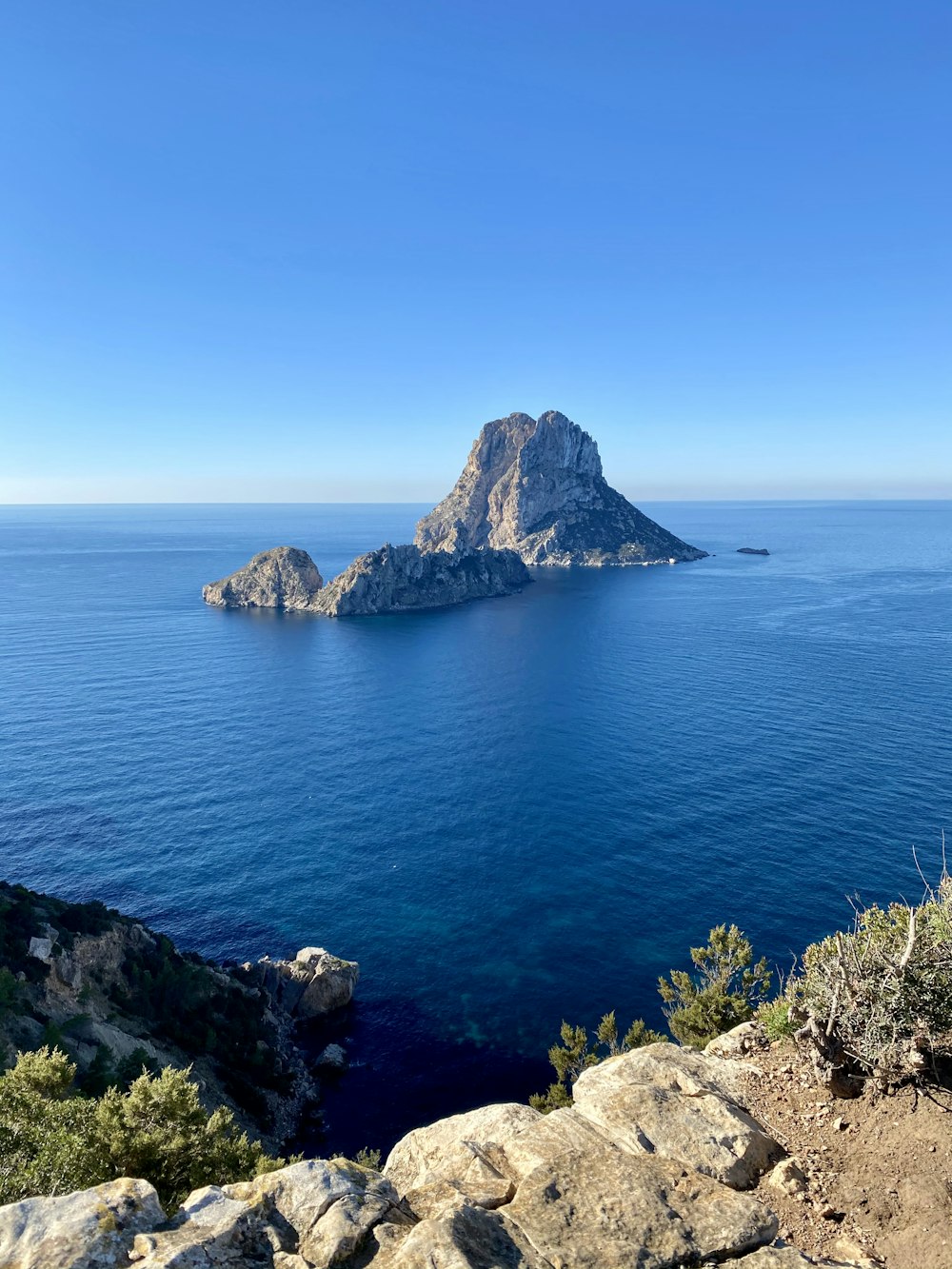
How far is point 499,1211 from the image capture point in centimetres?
1688

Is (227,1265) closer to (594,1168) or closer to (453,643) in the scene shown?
(594,1168)

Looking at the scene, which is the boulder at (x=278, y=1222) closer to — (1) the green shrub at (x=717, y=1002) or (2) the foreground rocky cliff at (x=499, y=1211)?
(2) the foreground rocky cliff at (x=499, y=1211)

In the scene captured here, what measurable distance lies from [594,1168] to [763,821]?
67125mm

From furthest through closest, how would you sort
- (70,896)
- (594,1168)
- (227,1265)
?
(70,896)
(594,1168)
(227,1265)

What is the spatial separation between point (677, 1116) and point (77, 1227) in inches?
635

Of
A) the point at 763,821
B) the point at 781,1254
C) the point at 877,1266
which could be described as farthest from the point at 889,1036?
the point at 763,821

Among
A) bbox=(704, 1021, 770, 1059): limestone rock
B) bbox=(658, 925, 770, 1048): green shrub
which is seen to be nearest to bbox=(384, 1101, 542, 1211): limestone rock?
bbox=(704, 1021, 770, 1059): limestone rock

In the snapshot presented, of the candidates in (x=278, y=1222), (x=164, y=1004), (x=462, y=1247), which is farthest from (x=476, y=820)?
(x=462, y=1247)

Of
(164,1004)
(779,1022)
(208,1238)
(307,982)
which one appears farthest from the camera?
(307,982)

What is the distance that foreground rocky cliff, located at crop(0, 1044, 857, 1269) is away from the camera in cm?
1484

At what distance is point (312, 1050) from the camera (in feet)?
189

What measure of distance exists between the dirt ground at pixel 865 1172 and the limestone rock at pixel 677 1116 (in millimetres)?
824

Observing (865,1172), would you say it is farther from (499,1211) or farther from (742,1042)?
(499,1211)

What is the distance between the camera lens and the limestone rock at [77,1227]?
553 inches
